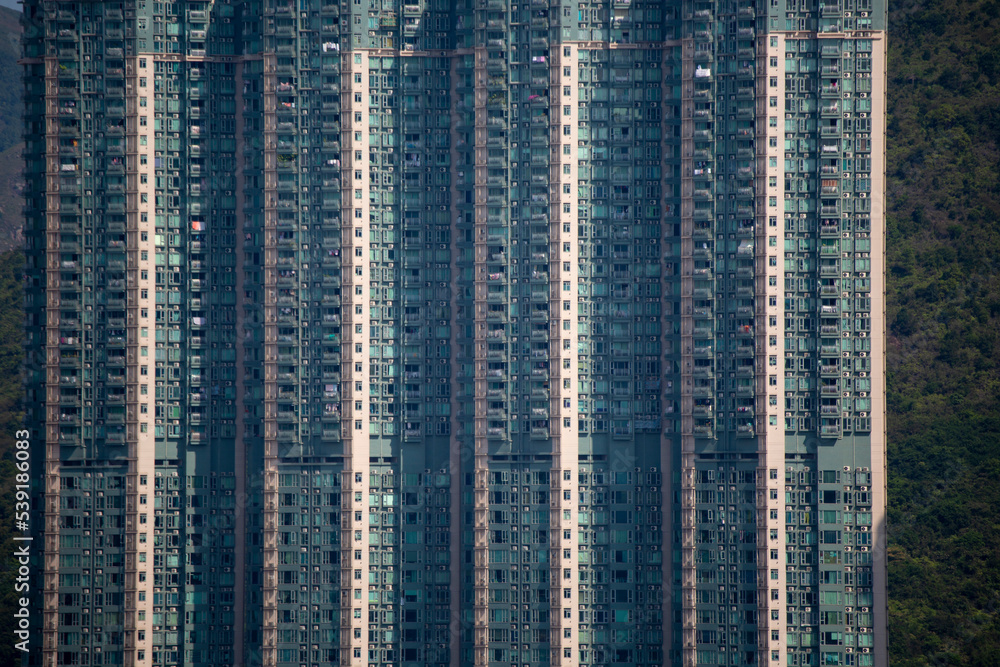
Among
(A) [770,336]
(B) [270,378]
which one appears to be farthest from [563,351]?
(B) [270,378]

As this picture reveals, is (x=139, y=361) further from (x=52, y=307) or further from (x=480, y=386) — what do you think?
(x=480, y=386)

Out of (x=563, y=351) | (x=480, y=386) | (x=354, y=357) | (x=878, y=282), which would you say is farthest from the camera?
(x=354, y=357)

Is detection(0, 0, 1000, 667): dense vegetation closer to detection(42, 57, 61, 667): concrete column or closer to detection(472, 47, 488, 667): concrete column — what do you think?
detection(42, 57, 61, 667): concrete column

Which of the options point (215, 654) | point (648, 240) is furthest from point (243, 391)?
point (648, 240)

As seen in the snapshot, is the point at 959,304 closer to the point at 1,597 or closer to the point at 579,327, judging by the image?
the point at 579,327

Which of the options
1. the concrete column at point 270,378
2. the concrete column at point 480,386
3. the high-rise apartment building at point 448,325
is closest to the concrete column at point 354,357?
the high-rise apartment building at point 448,325

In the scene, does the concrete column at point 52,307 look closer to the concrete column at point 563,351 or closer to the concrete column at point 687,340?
the concrete column at point 563,351

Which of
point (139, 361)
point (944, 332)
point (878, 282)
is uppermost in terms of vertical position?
point (878, 282)

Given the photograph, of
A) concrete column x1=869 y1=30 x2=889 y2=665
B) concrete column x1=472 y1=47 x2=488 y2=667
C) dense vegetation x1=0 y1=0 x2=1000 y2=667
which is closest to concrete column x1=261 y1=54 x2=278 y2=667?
concrete column x1=472 y1=47 x2=488 y2=667
